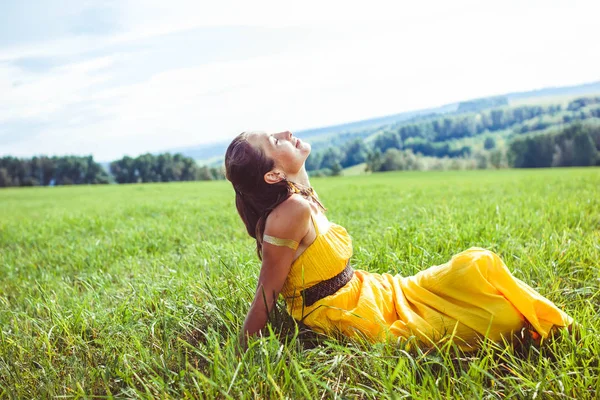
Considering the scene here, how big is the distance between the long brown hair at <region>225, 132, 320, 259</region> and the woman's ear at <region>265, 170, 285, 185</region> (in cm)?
2

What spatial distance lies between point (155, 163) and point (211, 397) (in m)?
62.7

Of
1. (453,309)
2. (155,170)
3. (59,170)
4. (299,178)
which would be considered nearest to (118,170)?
(155,170)

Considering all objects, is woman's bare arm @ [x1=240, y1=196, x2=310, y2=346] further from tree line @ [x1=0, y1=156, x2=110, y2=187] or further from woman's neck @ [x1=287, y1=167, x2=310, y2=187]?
tree line @ [x1=0, y1=156, x2=110, y2=187]

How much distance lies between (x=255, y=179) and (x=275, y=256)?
423 mm

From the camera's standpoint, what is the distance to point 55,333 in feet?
8.69

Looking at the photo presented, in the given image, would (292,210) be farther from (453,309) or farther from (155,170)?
(155,170)

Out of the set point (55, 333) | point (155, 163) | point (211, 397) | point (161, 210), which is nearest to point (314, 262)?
point (211, 397)

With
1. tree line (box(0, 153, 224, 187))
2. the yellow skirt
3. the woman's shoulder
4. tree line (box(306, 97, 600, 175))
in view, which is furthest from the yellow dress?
tree line (box(306, 97, 600, 175))

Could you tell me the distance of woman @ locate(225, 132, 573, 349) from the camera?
83.9 inches

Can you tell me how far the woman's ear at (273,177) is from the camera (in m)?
2.28

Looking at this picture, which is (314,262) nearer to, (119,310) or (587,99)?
(119,310)

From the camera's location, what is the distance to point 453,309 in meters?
2.19

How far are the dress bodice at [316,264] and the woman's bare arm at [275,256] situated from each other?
0.44 feet

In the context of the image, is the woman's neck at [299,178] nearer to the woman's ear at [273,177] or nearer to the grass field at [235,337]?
the woman's ear at [273,177]
